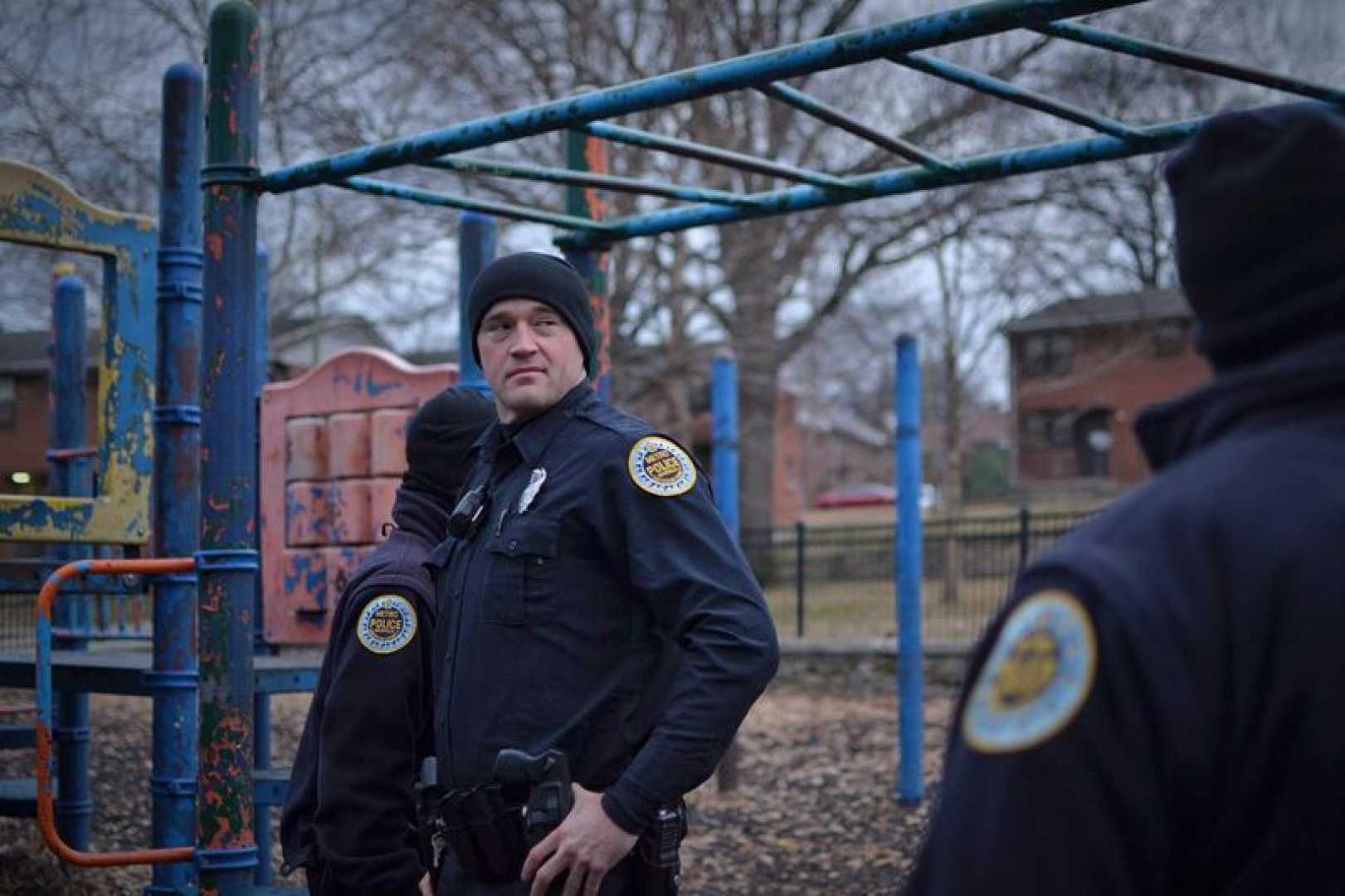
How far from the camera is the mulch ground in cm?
616

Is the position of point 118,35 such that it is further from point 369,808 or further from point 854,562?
point 369,808

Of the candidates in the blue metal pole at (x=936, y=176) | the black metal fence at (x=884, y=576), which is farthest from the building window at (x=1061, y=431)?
the blue metal pole at (x=936, y=176)

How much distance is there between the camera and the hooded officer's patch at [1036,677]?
1.09m

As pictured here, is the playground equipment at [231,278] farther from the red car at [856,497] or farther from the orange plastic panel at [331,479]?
the red car at [856,497]

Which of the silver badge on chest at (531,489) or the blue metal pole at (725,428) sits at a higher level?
the blue metal pole at (725,428)

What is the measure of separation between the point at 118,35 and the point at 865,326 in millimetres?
12026

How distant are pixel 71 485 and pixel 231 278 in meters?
3.86

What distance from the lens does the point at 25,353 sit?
9906 millimetres

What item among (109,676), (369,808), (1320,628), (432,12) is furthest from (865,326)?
(1320,628)

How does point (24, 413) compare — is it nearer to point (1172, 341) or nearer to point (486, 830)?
point (486, 830)

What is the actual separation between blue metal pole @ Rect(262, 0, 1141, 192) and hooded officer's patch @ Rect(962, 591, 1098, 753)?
1.80m

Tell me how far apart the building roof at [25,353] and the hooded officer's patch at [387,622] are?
5979 millimetres

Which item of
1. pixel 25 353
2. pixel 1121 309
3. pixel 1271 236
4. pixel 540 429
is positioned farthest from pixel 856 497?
pixel 1271 236

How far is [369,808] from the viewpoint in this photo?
2.79m
